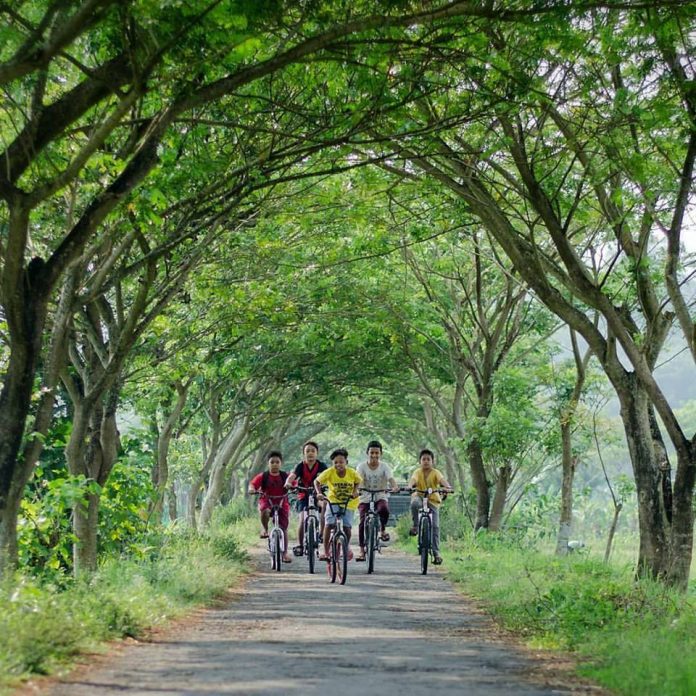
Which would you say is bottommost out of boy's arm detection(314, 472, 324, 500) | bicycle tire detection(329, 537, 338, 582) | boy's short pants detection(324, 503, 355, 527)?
bicycle tire detection(329, 537, 338, 582)

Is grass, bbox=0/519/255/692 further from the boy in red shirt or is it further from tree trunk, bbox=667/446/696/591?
tree trunk, bbox=667/446/696/591

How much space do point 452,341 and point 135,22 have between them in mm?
18988

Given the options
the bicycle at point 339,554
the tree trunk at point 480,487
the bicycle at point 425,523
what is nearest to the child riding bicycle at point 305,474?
the bicycle at point 425,523

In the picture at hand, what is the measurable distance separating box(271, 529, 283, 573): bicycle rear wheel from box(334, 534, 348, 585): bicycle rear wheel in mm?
2835

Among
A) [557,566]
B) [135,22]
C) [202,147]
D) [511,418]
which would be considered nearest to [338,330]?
[511,418]

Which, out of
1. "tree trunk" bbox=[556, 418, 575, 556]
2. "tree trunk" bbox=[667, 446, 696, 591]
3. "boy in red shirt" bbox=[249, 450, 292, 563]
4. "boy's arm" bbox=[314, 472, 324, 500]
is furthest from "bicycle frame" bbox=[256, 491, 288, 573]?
"tree trunk" bbox=[667, 446, 696, 591]

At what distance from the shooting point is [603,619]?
A: 34.3 ft

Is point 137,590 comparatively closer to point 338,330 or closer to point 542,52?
point 542,52

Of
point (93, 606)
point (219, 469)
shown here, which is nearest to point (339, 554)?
point (93, 606)

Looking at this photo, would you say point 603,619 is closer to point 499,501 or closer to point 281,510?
point 281,510

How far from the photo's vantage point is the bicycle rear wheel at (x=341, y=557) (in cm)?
1600

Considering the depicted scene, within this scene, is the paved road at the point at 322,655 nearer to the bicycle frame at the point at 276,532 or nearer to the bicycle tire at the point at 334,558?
the bicycle tire at the point at 334,558

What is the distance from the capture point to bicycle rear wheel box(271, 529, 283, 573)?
18.8 meters

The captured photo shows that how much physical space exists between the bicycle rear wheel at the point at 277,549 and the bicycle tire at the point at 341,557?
2.84m
